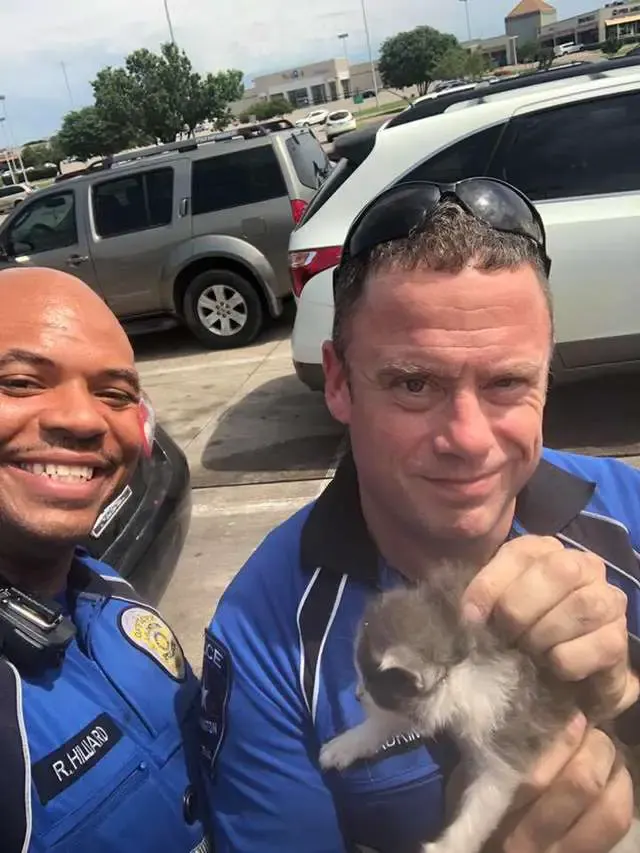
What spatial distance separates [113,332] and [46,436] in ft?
0.84

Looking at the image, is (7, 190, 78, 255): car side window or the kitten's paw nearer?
the kitten's paw

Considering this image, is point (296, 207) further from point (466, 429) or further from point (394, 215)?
point (466, 429)

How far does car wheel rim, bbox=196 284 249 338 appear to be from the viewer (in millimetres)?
8016

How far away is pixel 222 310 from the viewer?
26.5 ft

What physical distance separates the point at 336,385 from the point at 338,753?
0.49 metres

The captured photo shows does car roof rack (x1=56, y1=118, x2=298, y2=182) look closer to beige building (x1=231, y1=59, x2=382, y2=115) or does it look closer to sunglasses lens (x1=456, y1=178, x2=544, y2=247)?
sunglasses lens (x1=456, y1=178, x2=544, y2=247)

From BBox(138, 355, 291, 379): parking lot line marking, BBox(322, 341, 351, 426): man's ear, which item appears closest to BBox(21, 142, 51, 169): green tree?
BBox(138, 355, 291, 379): parking lot line marking

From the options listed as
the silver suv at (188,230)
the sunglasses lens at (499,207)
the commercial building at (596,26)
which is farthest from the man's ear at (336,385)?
the commercial building at (596,26)

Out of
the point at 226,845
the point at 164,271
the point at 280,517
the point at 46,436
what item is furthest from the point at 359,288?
the point at 164,271

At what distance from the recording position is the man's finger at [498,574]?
91cm

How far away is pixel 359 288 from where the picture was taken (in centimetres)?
110

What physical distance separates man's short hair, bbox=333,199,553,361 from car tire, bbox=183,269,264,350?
22.9 feet

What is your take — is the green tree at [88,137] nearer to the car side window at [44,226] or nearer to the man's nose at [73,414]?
the car side window at [44,226]

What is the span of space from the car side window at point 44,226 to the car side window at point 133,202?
0.30m
